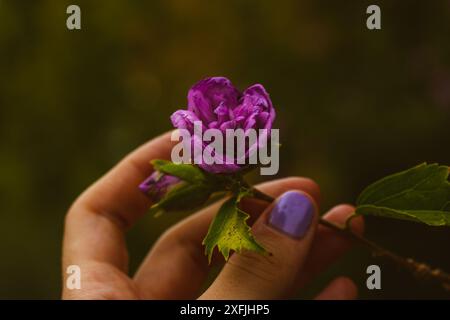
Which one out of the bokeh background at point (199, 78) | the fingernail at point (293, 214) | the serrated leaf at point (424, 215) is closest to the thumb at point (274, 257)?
the fingernail at point (293, 214)

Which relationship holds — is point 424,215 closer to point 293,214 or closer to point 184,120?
point 293,214

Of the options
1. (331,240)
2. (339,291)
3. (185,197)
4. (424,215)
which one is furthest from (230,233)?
(339,291)

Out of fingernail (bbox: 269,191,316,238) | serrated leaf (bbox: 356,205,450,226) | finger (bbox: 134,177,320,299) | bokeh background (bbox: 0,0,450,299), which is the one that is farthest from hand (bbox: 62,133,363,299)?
bokeh background (bbox: 0,0,450,299)

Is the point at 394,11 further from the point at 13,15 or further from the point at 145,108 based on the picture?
the point at 13,15

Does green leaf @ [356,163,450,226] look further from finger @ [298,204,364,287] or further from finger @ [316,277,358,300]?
finger @ [316,277,358,300]

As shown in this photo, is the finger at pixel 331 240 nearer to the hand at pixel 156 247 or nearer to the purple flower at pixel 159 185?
the hand at pixel 156 247
